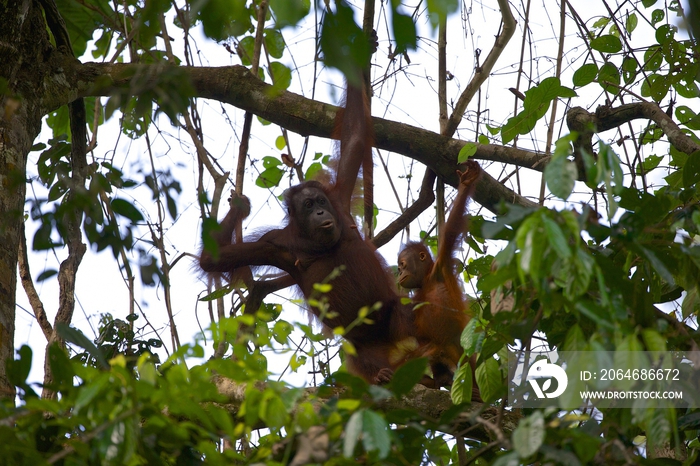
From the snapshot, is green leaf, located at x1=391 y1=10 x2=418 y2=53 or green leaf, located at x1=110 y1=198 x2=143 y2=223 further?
green leaf, located at x1=110 y1=198 x2=143 y2=223

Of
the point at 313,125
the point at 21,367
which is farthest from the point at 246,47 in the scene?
the point at 21,367

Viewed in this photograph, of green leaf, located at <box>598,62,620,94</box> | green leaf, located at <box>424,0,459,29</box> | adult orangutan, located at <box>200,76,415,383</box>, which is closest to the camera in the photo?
green leaf, located at <box>424,0,459,29</box>

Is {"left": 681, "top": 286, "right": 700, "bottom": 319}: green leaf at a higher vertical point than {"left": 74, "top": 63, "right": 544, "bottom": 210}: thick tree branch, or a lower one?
lower

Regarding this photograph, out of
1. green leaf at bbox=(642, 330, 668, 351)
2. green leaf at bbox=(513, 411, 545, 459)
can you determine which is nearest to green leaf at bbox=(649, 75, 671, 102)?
green leaf at bbox=(642, 330, 668, 351)

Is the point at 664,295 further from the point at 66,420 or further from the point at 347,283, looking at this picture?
the point at 66,420

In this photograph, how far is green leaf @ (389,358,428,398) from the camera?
6.45ft

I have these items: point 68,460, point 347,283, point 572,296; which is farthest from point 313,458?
point 347,283

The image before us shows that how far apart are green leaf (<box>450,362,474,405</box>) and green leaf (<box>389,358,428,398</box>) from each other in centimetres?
80

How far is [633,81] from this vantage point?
4.56 meters

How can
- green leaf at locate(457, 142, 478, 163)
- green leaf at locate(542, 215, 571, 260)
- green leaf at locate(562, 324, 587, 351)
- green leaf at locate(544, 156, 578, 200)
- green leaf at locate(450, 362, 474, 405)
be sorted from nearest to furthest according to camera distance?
green leaf at locate(542, 215, 571, 260) < green leaf at locate(544, 156, 578, 200) < green leaf at locate(562, 324, 587, 351) < green leaf at locate(450, 362, 474, 405) < green leaf at locate(457, 142, 478, 163)

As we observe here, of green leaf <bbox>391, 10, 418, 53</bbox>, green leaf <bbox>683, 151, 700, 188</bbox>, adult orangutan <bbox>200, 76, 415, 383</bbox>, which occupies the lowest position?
green leaf <bbox>391, 10, 418, 53</bbox>

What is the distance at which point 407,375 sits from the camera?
6.51 feet

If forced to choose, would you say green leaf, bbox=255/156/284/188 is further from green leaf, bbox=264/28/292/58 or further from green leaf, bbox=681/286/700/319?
green leaf, bbox=681/286/700/319

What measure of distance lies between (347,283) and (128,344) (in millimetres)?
1657
